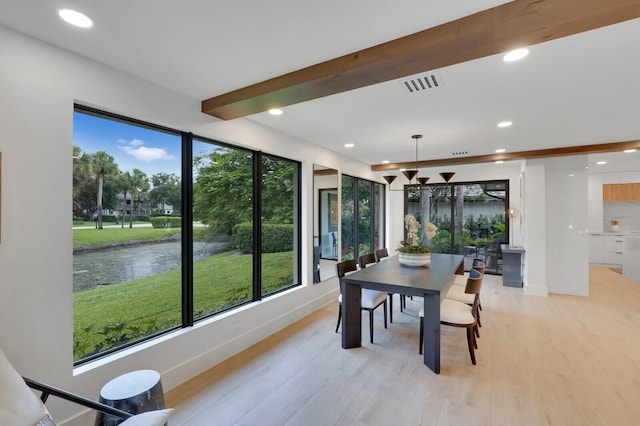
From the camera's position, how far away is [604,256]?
7672 mm


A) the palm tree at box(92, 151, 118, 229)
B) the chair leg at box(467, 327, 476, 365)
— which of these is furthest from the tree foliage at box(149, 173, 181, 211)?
the chair leg at box(467, 327, 476, 365)

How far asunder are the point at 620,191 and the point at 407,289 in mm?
8610

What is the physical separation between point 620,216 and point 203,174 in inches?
426

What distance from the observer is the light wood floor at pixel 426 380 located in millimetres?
2119

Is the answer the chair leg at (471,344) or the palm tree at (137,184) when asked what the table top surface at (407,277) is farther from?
the palm tree at (137,184)

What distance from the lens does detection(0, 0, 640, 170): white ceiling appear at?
1500 mm

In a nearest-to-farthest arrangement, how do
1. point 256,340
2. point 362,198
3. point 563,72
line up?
point 563,72 < point 256,340 < point 362,198

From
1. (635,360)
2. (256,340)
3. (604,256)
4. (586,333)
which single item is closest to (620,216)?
(604,256)

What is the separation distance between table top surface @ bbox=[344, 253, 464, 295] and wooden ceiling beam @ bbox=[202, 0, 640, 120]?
190 cm

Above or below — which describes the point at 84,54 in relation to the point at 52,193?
above

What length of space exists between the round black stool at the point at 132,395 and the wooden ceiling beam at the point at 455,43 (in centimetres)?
218

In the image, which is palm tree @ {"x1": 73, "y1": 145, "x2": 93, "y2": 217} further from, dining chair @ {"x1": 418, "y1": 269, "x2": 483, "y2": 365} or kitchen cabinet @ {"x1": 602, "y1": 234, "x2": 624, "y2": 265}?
kitchen cabinet @ {"x1": 602, "y1": 234, "x2": 624, "y2": 265}

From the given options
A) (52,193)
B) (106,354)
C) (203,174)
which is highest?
(203,174)

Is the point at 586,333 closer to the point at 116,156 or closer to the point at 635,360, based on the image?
the point at 635,360
